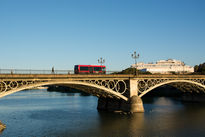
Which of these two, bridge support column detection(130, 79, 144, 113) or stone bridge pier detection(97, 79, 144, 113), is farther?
stone bridge pier detection(97, 79, 144, 113)

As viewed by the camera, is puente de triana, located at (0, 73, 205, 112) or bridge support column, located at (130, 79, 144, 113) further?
bridge support column, located at (130, 79, 144, 113)

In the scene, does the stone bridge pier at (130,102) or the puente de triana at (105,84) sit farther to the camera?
the stone bridge pier at (130,102)

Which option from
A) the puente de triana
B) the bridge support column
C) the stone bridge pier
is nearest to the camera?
the puente de triana

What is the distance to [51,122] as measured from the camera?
45.6 metres

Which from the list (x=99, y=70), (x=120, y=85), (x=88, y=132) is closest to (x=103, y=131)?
Answer: (x=88, y=132)

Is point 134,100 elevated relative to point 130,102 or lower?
elevated

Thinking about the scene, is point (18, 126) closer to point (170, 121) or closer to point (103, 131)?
point (103, 131)

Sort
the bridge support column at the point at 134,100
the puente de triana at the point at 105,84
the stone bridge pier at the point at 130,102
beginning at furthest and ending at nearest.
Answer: the stone bridge pier at the point at 130,102, the bridge support column at the point at 134,100, the puente de triana at the point at 105,84

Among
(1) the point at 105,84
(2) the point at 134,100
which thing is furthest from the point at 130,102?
(1) the point at 105,84

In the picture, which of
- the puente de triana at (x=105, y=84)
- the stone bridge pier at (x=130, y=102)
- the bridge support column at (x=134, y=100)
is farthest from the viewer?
→ the stone bridge pier at (x=130, y=102)

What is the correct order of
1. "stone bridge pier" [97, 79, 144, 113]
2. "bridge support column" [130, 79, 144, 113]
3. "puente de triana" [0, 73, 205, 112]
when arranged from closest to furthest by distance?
1. "puente de triana" [0, 73, 205, 112]
2. "bridge support column" [130, 79, 144, 113]
3. "stone bridge pier" [97, 79, 144, 113]

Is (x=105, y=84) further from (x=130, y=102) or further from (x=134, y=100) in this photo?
(x=134, y=100)

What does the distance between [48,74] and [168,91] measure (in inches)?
3141

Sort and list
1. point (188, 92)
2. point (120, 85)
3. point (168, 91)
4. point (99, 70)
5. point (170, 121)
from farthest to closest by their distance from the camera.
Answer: point (168, 91) < point (188, 92) < point (99, 70) < point (120, 85) < point (170, 121)
